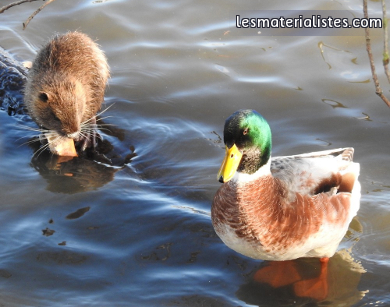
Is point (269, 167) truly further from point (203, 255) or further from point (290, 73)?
point (290, 73)

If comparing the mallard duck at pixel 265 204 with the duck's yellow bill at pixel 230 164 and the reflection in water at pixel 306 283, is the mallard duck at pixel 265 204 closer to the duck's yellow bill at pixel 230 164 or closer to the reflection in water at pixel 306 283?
the duck's yellow bill at pixel 230 164

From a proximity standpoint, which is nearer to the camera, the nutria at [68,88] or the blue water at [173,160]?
the blue water at [173,160]

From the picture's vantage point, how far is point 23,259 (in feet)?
13.2

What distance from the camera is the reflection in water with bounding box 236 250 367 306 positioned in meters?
3.78

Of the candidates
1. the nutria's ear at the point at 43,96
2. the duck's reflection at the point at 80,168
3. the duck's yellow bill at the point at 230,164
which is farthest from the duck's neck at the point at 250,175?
the nutria's ear at the point at 43,96

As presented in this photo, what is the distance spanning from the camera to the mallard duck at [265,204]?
11.3 ft

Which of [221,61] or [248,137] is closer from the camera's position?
[248,137]

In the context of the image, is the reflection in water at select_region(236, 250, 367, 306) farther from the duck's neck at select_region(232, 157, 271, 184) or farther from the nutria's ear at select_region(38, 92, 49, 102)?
the nutria's ear at select_region(38, 92, 49, 102)

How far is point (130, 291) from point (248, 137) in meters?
1.33

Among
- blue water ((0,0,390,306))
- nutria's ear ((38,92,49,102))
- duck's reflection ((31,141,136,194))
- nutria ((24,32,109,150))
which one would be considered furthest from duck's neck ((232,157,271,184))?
nutria's ear ((38,92,49,102))

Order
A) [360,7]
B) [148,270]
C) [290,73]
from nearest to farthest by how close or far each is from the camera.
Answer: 1. [148,270]
2. [290,73]
3. [360,7]

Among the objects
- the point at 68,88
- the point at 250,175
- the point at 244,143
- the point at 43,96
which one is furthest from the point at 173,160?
the point at 244,143

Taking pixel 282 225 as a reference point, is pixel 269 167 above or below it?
above

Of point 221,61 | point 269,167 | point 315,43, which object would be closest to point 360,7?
point 315,43
